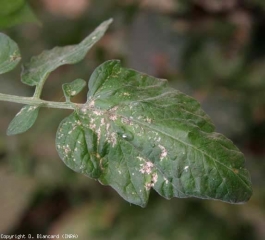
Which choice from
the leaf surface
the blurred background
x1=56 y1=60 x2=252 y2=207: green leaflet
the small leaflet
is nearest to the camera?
x1=56 y1=60 x2=252 y2=207: green leaflet

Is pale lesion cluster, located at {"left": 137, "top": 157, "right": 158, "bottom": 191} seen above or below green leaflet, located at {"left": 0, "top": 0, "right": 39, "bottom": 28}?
below

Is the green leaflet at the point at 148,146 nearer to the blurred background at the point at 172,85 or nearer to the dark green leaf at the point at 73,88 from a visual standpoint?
the dark green leaf at the point at 73,88

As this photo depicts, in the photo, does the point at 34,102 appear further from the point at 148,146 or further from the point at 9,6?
the point at 9,6

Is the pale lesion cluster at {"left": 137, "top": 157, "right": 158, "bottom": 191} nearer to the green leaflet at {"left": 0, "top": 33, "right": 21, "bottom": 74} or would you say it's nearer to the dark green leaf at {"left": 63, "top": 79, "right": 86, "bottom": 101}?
the dark green leaf at {"left": 63, "top": 79, "right": 86, "bottom": 101}

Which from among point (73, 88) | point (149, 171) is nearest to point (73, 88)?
point (73, 88)

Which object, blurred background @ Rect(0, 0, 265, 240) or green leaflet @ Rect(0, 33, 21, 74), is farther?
blurred background @ Rect(0, 0, 265, 240)

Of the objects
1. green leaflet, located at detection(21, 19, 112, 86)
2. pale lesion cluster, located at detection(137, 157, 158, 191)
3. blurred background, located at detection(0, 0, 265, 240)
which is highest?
green leaflet, located at detection(21, 19, 112, 86)

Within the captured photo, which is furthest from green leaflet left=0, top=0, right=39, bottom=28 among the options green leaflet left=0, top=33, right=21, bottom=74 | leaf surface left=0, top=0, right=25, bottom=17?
green leaflet left=0, top=33, right=21, bottom=74

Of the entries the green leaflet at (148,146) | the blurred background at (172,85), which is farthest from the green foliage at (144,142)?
the blurred background at (172,85)
